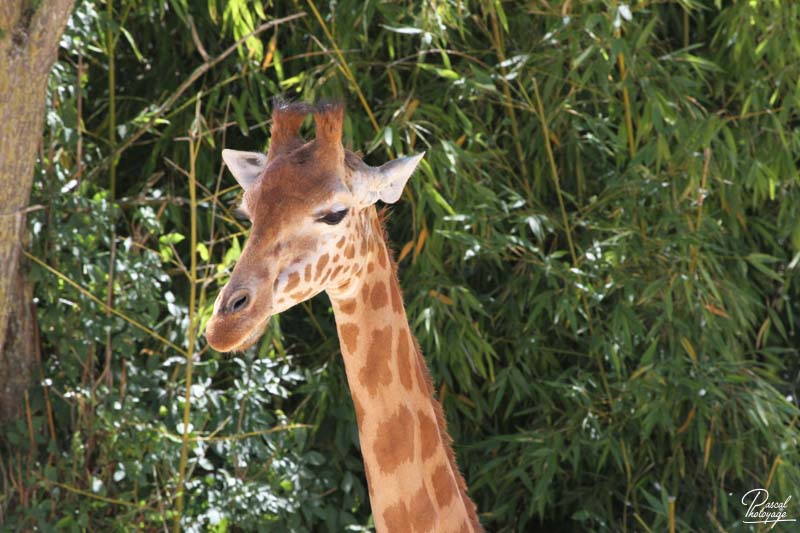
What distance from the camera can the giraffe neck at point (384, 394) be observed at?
2000 millimetres

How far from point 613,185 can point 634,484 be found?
0.81 m

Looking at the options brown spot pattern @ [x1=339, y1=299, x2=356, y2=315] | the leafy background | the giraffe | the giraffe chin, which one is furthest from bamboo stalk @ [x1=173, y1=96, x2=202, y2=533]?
the giraffe chin

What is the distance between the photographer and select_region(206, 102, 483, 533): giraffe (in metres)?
1.78

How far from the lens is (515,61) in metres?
3.12

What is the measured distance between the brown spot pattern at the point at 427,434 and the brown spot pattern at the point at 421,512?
0.06 metres

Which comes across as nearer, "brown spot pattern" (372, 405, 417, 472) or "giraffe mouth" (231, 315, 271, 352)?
"giraffe mouth" (231, 315, 271, 352)

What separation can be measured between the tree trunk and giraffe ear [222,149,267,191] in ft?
2.32

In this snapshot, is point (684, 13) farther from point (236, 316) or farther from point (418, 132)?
point (236, 316)

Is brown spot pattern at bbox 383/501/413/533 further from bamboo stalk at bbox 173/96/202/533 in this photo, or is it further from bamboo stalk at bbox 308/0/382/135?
bamboo stalk at bbox 308/0/382/135

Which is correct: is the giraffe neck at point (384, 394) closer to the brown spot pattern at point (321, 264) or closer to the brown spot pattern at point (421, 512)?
the brown spot pattern at point (421, 512)

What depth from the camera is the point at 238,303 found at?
1716 millimetres

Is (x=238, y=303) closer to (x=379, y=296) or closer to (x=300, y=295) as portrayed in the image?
(x=300, y=295)

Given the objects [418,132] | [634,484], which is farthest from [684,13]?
[634,484]
